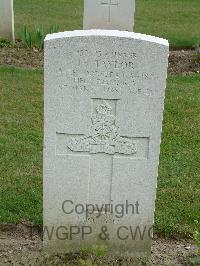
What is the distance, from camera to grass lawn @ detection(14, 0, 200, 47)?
11.3m

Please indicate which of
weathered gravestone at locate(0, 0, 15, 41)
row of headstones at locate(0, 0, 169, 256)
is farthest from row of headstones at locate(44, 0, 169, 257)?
weathered gravestone at locate(0, 0, 15, 41)

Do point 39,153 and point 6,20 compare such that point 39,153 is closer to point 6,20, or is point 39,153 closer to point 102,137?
point 102,137

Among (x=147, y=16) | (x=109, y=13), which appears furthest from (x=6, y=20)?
(x=147, y=16)

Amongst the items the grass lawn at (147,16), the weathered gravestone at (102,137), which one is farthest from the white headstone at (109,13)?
the weathered gravestone at (102,137)

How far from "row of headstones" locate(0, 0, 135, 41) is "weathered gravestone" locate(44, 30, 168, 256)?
6412 mm

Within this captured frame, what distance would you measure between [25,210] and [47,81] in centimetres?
145

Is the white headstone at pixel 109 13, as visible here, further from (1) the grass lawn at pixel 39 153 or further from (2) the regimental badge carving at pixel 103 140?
(2) the regimental badge carving at pixel 103 140

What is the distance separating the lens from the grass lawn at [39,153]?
14.3 feet

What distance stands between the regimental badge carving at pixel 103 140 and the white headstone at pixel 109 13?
21.1ft

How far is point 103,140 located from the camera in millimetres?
3439

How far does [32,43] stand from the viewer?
9031 millimetres

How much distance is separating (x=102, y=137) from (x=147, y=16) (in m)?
10.1

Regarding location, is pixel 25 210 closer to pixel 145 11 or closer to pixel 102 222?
pixel 102 222

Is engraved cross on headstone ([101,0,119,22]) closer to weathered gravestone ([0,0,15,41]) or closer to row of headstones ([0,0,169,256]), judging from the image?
weathered gravestone ([0,0,15,41])
